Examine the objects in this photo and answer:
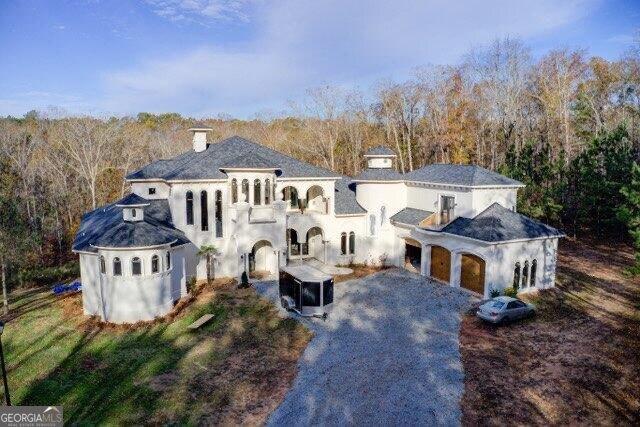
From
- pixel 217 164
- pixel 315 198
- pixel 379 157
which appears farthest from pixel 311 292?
pixel 379 157

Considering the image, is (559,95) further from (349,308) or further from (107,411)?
(107,411)

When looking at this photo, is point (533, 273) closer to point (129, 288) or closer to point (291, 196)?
point (291, 196)

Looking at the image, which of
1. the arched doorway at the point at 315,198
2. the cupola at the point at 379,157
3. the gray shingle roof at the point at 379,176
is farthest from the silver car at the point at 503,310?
the arched doorway at the point at 315,198

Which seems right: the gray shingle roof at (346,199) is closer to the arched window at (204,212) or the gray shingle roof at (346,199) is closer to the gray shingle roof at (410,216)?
the gray shingle roof at (410,216)

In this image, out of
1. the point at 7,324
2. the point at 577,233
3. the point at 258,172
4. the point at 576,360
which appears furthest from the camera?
the point at 577,233

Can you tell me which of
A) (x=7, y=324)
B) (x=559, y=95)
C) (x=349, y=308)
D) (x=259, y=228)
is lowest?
(x=7, y=324)

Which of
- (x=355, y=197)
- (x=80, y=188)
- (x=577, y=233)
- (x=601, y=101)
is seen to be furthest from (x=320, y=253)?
(x=601, y=101)

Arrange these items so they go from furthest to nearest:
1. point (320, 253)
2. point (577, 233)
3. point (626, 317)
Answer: point (577, 233) → point (320, 253) → point (626, 317)
